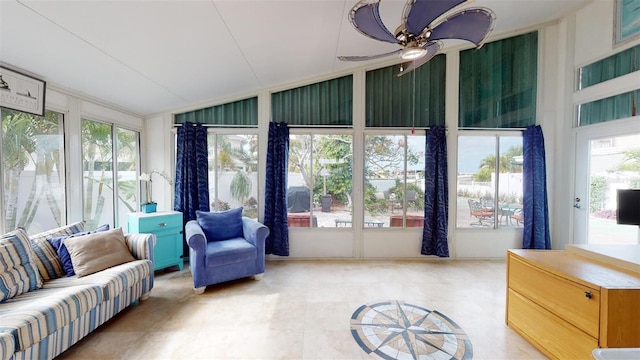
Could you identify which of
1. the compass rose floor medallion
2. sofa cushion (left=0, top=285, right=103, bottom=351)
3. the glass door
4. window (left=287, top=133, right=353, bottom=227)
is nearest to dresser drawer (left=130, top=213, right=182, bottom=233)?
sofa cushion (left=0, top=285, right=103, bottom=351)

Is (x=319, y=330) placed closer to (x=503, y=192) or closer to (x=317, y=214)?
(x=317, y=214)

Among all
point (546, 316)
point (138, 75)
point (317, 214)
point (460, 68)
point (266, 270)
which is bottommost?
point (266, 270)

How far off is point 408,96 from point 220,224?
3.37 metres

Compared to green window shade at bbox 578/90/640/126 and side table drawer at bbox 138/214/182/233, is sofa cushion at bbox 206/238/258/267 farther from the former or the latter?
green window shade at bbox 578/90/640/126

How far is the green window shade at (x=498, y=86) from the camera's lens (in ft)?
12.3

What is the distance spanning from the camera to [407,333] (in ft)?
6.69

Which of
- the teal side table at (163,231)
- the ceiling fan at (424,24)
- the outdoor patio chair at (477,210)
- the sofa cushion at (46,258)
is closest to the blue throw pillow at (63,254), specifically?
the sofa cushion at (46,258)

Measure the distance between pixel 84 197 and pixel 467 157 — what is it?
5326 millimetres

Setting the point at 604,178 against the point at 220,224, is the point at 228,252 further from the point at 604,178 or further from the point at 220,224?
the point at 604,178

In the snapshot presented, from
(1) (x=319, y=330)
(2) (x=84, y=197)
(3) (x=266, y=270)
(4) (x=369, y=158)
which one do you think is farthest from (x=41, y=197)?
(4) (x=369, y=158)

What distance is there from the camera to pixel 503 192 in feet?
12.7

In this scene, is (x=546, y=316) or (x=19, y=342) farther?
(x=546, y=316)

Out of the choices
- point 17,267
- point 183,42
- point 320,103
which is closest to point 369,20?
point 183,42

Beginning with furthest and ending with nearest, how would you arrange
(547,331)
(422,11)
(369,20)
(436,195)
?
(436,195), (547,331), (369,20), (422,11)
